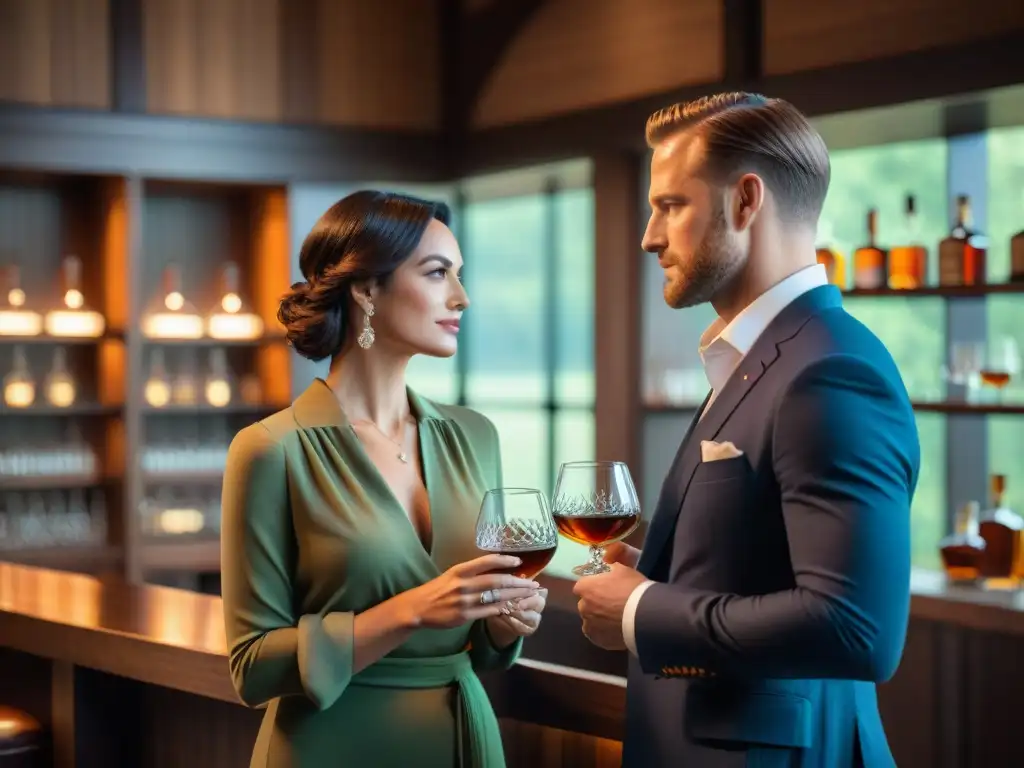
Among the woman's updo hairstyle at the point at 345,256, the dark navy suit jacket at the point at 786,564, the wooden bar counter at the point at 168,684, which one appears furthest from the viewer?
the wooden bar counter at the point at 168,684

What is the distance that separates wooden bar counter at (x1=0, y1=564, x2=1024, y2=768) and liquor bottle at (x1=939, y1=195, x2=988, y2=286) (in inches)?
45.8

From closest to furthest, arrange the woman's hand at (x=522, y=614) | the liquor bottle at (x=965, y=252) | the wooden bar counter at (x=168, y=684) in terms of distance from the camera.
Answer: the woman's hand at (x=522, y=614) → the wooden bar counter at (x=168, y=684) → the liquor bottle at (x=965, y=252)

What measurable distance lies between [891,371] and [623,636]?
A: 47 cm

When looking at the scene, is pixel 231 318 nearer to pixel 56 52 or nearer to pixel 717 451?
pixel 56 52

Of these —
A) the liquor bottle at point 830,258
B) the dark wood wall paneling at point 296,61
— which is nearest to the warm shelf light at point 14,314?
the dark wood wall paneling at point 296,61

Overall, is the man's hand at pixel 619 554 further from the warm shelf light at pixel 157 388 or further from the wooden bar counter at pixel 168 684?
the warm shelf light at pixel 157 388

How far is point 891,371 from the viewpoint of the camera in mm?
1533

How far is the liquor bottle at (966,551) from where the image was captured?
13.9ft

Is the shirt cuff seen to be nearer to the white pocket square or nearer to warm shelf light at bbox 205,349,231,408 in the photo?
the white pocket square

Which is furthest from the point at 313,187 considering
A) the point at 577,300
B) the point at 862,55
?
the point at 862,55

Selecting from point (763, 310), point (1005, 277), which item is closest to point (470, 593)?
point (763, 310)

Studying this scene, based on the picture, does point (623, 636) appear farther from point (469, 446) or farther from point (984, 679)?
point (984, 679)

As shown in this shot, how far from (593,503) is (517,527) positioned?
0.11 meters

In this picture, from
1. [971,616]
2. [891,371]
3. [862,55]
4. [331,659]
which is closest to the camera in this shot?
[891,371]
